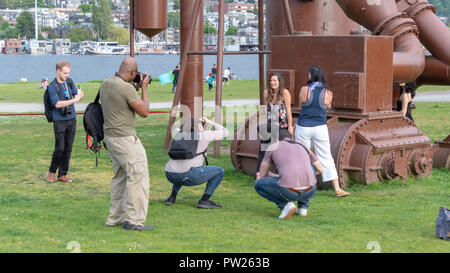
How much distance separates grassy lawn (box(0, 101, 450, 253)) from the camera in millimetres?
7961

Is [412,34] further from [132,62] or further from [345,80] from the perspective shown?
[132,62]

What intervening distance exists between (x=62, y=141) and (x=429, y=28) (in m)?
7.02

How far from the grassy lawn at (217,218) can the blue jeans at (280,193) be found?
0.75ft

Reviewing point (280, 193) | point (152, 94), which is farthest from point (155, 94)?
point (280, 193)

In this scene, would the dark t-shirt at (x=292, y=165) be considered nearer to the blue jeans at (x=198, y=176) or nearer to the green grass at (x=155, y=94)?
the blue jeans at (x=198, y=176)

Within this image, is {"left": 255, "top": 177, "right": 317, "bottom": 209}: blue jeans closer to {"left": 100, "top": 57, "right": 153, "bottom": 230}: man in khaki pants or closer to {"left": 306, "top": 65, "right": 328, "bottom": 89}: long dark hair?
{"left": 100, "top": 57, "right": 153, "bottom": 230}: man in khaki pants

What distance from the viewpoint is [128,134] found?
27.8ft

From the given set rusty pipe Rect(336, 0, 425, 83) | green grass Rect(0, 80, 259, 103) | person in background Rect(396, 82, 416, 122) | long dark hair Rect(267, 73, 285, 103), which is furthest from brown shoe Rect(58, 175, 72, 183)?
green grass Rect(0, 80, 259, 103)

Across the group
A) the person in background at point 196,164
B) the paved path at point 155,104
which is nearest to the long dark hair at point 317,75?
the person in background at point 196,164

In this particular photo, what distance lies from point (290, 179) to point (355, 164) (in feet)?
9.06

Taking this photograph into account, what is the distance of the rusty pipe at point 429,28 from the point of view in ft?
44.9

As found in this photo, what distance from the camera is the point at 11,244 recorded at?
313 inches

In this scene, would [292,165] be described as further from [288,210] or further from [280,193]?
[288,210]

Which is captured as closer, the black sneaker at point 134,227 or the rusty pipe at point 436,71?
the black sneaker at point 134,227
